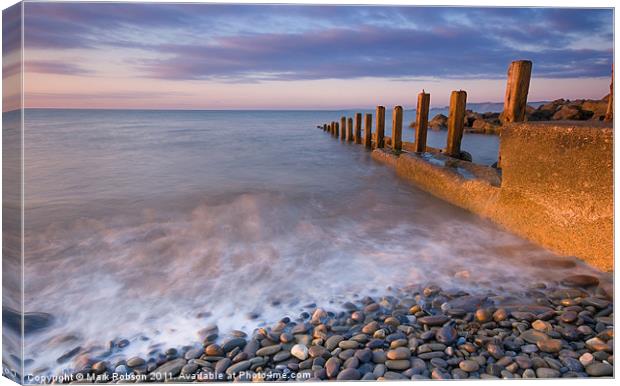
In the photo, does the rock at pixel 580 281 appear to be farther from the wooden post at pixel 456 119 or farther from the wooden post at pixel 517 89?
the wooden post at pixel 456 119

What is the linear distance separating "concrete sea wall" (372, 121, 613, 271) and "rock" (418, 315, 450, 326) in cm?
130

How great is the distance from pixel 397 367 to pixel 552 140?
223 centimetres

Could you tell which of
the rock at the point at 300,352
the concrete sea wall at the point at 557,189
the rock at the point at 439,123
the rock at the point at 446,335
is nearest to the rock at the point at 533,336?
the rock at the point at 446,335

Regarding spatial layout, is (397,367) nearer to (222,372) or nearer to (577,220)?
(222,372)

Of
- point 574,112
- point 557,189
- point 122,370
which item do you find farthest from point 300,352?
point 574,112

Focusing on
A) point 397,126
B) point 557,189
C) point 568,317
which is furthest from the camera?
point 397,126

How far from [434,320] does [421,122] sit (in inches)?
244

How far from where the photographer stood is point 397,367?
2189mm

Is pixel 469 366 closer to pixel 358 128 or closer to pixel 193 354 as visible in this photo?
pixel 193 354

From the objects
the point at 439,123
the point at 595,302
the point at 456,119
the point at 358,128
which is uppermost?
the point at 439,123

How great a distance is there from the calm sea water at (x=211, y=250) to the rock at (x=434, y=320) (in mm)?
466

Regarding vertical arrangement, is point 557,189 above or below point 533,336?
above

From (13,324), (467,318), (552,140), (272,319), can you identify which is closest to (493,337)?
(467,318)

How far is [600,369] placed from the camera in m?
2.23
